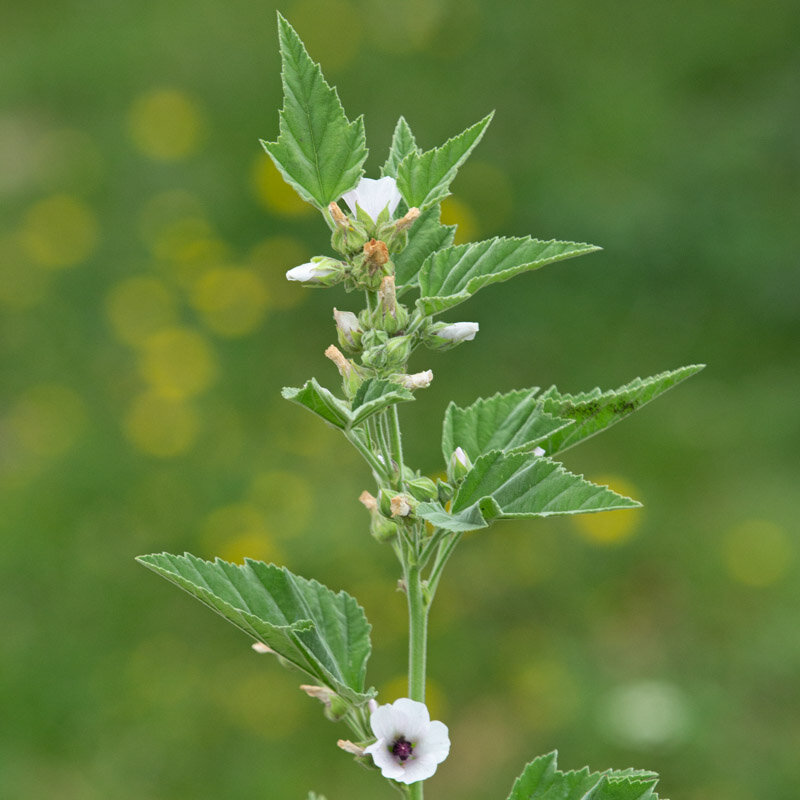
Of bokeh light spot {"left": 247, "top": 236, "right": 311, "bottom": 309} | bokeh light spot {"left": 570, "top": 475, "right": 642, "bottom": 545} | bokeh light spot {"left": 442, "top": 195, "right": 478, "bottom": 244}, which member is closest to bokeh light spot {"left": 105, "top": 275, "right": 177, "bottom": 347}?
bokeh light spot {"left": 247, "top": 236, "right": 311, "bottom": 309}

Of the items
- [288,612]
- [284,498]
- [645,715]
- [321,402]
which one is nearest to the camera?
[321,402]

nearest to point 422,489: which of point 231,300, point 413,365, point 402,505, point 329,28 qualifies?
point 402,505

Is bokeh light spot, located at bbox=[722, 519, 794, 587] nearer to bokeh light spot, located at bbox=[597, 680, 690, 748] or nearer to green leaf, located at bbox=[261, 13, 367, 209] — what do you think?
bokeh light spot, located at bbox=[597, 680, 690, 748]

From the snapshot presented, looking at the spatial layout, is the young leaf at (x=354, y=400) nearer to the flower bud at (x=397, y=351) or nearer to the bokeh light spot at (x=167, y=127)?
the flower bud at (x=397, y=351)

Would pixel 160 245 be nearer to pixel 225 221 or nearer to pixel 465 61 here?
pixel 225 221

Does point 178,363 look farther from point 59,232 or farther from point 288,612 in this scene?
point 288,612

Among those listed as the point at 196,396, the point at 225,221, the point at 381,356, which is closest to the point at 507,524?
Result: the point at 196,396

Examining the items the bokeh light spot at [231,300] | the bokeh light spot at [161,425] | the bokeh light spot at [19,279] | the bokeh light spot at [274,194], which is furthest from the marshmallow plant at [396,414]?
the bokeh light spot at [19,279]

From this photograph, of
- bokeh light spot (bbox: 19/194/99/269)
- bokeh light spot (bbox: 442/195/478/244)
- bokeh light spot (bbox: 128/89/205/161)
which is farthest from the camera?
bokeh light spot (bbox: 128/89/205/161)
